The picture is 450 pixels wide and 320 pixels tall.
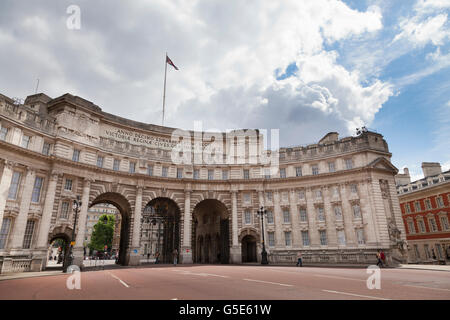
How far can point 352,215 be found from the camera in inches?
1443

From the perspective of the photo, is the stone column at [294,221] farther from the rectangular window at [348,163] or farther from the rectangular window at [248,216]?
the rectangular window at [348,163]

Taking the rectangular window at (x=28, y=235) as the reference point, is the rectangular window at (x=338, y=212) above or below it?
above

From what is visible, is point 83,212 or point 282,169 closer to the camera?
point 83,212

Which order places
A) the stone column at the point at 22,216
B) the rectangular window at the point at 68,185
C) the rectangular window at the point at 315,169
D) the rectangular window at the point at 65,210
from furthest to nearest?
the rectangular window at the point at 315,169 < the rectangular window at the point at 68,185 < the rectangular window at the point at 65,210 < the stone column at the point at 22,216

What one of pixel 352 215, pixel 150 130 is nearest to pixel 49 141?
pixel 150 130

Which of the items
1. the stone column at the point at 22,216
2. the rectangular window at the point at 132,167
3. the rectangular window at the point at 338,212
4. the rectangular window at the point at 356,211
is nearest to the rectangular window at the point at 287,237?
the rectangular window at the point at 338,212

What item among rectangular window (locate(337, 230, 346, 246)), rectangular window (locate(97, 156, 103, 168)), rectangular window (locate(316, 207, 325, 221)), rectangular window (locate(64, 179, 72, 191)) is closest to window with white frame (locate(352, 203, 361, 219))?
rectangular window (locate(337, 230, 346, 246))

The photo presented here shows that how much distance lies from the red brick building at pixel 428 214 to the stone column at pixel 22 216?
51540 millimetres

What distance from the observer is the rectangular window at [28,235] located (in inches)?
1087

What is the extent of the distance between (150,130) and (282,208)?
2254 cm
